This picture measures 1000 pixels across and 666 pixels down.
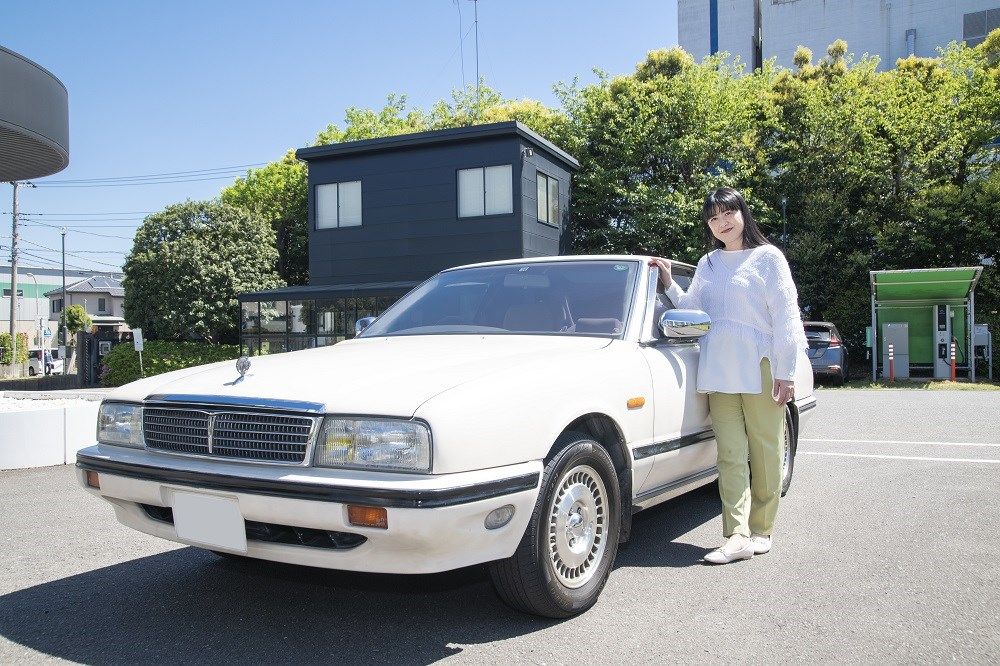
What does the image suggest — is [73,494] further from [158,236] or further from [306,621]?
[158,236]

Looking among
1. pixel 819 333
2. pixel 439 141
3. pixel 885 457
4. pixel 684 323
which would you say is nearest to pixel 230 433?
pixel 684 323

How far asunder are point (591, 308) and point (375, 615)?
72.3 inches

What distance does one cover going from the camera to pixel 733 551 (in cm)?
406

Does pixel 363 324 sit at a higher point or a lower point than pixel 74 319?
lower

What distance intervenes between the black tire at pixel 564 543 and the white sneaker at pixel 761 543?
105 cm

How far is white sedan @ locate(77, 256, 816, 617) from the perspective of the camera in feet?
8.98

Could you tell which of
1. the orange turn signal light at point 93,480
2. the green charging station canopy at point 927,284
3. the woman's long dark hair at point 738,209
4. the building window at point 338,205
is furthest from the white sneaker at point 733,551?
the building window at point 338,205

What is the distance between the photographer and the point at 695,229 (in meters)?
24.7

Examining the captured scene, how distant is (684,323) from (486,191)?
20559 millimetres

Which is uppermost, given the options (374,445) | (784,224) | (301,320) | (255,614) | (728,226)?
(784,224)

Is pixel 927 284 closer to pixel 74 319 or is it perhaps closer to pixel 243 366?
pixel 243 366

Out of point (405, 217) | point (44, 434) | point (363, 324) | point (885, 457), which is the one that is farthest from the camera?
point (405, 217)

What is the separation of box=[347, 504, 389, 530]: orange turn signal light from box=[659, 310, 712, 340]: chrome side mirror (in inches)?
69.8

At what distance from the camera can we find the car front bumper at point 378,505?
2666mm
